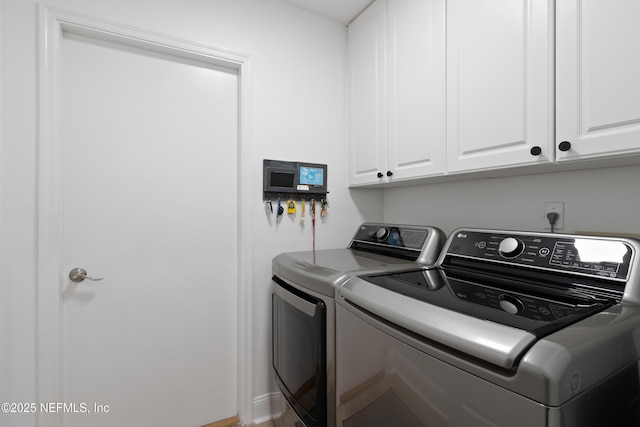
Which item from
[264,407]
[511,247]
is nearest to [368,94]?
[511,247]

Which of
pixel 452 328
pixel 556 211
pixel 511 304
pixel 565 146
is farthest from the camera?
pixel 556 211

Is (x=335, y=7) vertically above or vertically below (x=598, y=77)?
above

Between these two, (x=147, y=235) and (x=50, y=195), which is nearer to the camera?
(x=50, y=195)

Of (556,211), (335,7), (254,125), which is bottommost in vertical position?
(556,211)

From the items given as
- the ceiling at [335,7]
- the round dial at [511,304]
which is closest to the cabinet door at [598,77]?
the round dial at [511,304]

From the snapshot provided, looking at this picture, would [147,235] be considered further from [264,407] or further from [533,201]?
[533,201]

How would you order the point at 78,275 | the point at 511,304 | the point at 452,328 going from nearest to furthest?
1. the point at 452,328
2. the point at 511,304
3. the point at 78,275

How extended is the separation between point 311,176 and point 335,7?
105 cm

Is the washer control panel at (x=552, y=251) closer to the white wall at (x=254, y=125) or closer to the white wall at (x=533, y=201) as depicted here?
the white wall at (x=533, y=201)

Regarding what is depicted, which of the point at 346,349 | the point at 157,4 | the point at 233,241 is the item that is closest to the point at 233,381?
the point at 233,241

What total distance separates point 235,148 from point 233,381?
138cm

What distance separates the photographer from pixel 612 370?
A: 583 millimetres

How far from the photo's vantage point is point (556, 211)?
4.08 feet

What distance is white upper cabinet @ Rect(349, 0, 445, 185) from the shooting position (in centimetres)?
136
